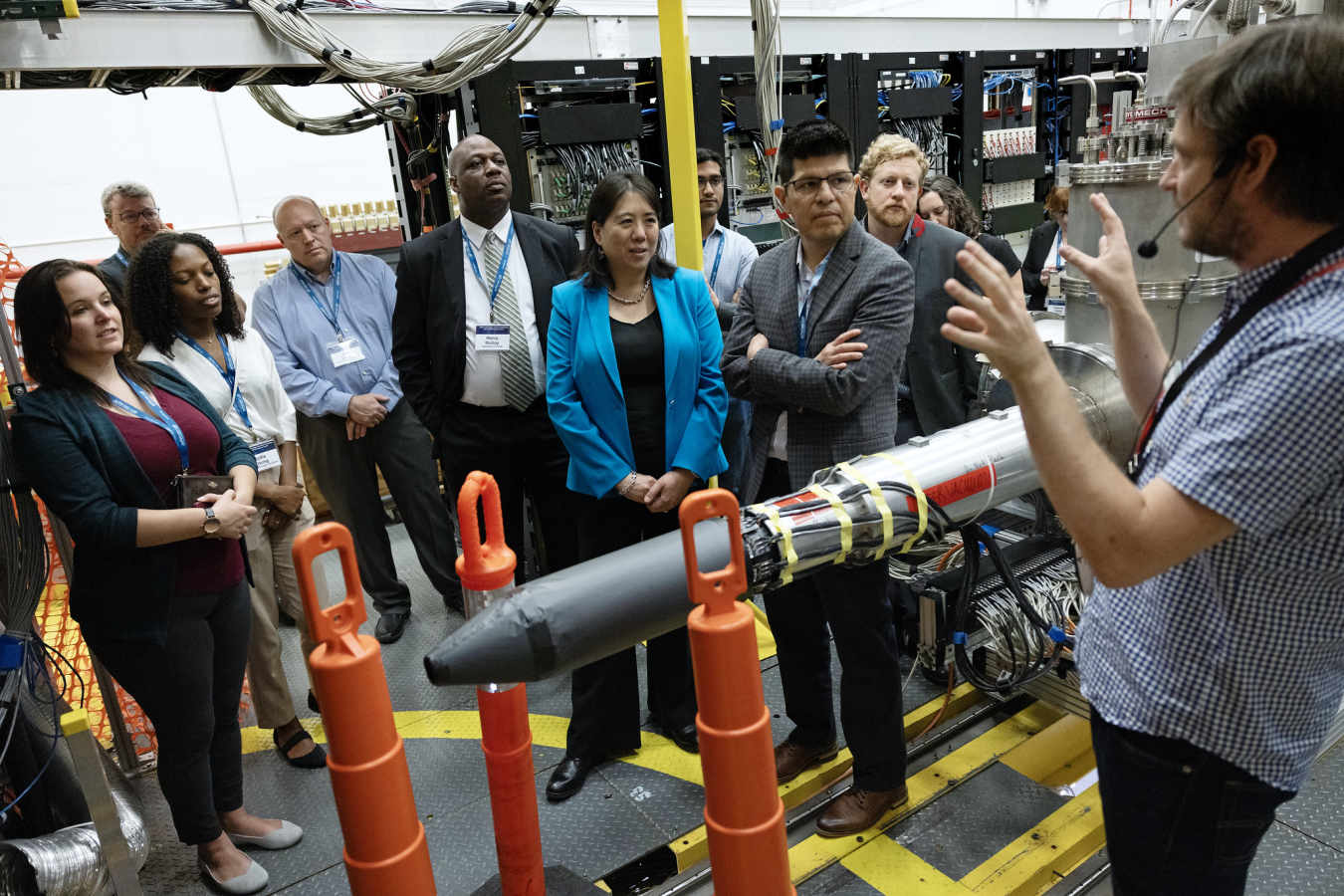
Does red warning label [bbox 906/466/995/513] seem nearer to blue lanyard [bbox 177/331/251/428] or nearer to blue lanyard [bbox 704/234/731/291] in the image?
blue lanyard [bbox 704/234/731/291]

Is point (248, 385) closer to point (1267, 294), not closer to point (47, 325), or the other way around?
point (47, 325)

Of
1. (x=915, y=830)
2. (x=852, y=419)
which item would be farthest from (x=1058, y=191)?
(x=915, y=830)

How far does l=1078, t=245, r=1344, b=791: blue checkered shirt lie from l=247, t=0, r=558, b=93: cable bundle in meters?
2.49

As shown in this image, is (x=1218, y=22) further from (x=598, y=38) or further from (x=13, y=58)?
(x=13, y=58)

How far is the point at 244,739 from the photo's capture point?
304 centimetres

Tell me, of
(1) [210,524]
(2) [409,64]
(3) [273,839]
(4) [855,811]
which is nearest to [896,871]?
(4) [855,811]

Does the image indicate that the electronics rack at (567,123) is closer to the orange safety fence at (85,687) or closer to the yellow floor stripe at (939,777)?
the orange safety fence at (85,687)

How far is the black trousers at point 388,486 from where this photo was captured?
140 inches

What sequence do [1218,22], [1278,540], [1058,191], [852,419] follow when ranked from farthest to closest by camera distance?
1. [1058,191]
2. [1218,22]
3. [852,419]
4. [1278,540]

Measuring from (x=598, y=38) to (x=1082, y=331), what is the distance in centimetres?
276

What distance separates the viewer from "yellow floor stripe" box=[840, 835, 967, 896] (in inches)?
81.0

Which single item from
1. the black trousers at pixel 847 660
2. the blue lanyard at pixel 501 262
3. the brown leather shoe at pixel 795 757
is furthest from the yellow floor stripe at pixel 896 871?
the blue lanyard at pixel 501 262

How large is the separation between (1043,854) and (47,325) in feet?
8.62

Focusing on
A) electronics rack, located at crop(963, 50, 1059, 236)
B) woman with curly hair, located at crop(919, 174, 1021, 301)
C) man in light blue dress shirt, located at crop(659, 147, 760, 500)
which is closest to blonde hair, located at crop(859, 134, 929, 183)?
woman with curly hair, located at crop(919, 174, 1021, 301)
